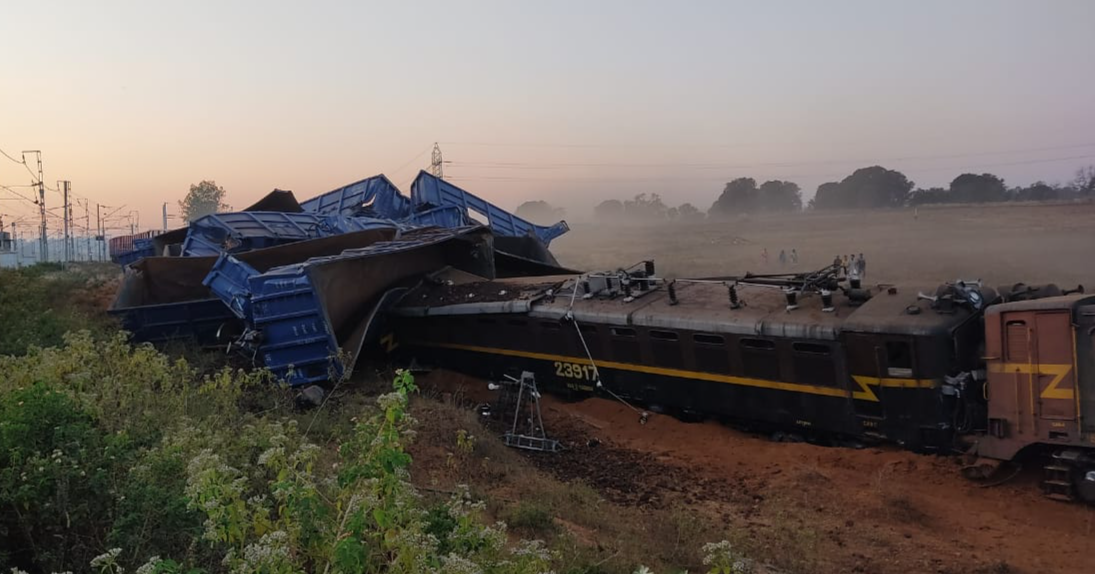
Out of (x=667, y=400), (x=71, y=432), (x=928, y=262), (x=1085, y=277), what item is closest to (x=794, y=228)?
(x=928, y=262)

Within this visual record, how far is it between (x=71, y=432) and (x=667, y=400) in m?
9.40

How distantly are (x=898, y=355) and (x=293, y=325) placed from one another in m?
10.1

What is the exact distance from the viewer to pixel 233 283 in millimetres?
13852

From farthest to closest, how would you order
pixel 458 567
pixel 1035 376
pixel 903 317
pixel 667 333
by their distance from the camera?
pixel 667 333 < pixel 903 317 < pixel 1035 376 < pixel 458 567

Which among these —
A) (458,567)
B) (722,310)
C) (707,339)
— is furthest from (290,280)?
(458,567)

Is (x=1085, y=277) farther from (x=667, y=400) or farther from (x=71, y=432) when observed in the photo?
(x=71, y=432)

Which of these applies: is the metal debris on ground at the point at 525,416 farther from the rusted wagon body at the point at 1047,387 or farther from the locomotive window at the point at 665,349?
the rusted wagon body at the point at 1047,387

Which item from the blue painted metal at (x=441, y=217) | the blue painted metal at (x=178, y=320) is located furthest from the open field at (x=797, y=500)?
the blue painted metal at (x=441, y=217)

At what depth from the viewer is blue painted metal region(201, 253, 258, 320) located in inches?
525

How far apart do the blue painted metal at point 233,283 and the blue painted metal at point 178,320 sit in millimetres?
839

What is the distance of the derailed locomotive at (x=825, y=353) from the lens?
8906 mm

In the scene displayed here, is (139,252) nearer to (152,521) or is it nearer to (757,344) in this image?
(757,344)

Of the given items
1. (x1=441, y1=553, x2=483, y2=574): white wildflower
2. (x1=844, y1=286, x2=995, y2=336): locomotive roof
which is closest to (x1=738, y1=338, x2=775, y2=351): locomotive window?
(x1=844, y1=286, x2=995, y2=336): locomotive roof

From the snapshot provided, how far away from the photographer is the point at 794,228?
214ft
